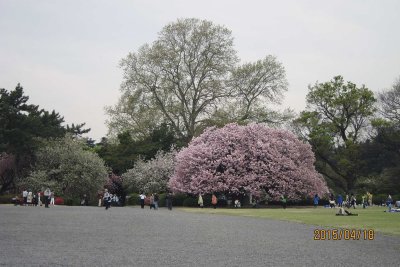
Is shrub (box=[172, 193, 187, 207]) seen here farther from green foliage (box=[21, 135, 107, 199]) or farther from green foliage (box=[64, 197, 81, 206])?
green foliage (box=[64, 197, 81, 206])

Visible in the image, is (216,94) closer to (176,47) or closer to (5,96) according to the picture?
(176,47)

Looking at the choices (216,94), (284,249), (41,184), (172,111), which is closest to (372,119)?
(216,94)

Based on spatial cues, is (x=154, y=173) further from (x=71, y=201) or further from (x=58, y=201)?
(x=58, y=201)

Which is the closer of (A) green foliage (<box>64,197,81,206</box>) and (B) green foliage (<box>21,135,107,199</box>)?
(A) green foliage (<box>64,197,81,206</box>)

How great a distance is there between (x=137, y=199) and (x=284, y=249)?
4681 cm

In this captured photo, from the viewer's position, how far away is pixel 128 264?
35.1ft

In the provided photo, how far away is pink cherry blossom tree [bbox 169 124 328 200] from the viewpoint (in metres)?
49.2

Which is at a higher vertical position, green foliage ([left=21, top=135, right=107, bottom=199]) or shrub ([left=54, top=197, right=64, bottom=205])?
green foliage ([left=21, top=135, right=107, bottom=199])
